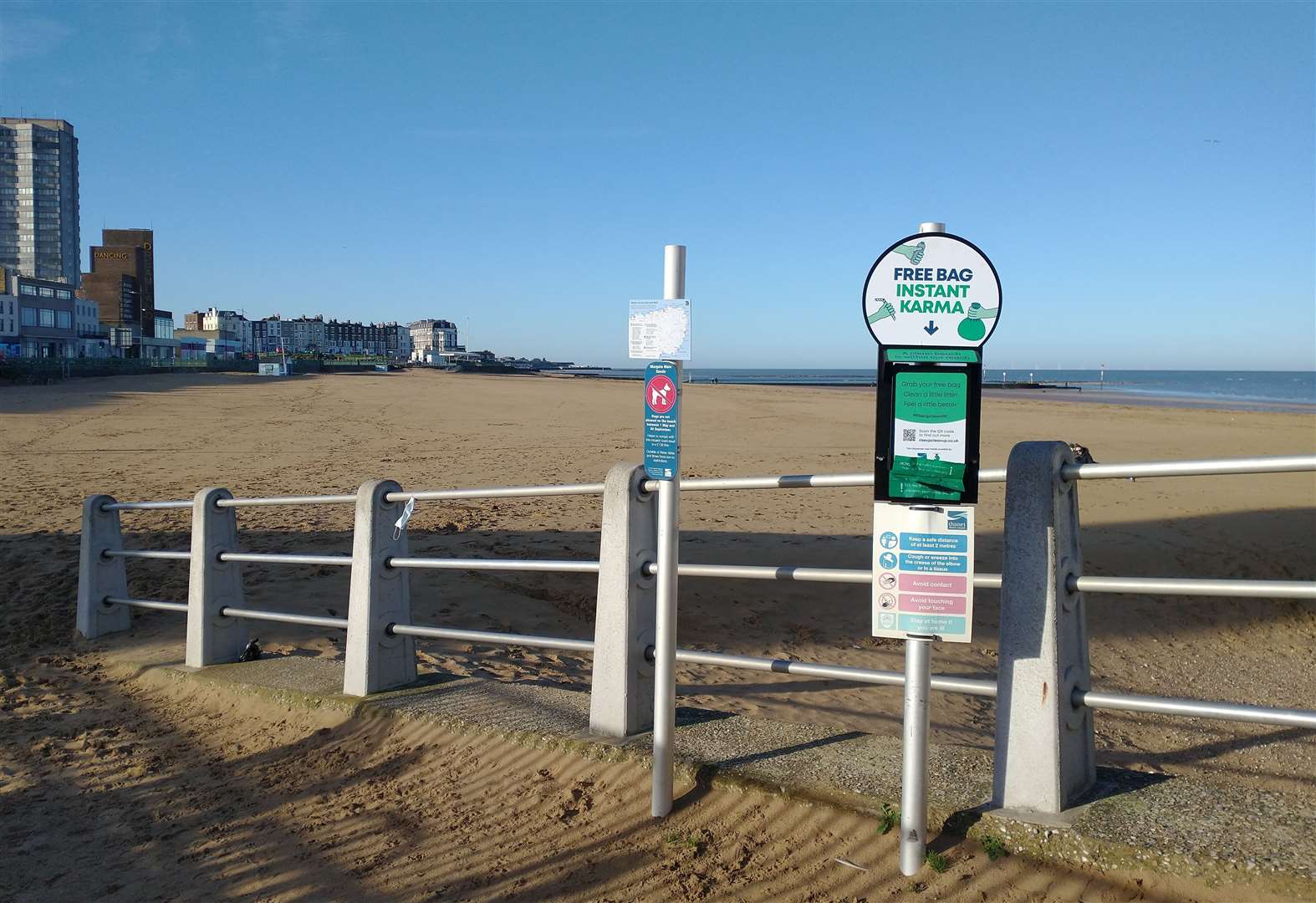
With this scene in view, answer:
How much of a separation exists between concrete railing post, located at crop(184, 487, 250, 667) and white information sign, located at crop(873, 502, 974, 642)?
4.73 m

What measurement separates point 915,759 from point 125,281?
17790 centimetres

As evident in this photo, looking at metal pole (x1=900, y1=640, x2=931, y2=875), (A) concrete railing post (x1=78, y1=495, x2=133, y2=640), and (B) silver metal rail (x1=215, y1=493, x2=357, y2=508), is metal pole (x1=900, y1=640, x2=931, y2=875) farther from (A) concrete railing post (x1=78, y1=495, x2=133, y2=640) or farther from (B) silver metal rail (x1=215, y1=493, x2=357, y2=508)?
(A) concrete railing post (x1=78, y1=495, x2=133, y2=640)

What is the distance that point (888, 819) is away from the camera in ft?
10.7

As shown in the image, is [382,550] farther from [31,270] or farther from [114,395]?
[31,270]

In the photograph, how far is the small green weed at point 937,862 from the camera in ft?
9.86

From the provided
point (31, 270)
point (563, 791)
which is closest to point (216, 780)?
point (563, 791)

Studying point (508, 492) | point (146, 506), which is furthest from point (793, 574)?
point (146, 506)

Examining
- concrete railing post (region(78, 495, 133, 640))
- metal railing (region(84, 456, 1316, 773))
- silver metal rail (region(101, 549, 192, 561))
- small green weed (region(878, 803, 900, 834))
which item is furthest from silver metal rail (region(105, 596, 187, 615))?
small green weed (region(878, 803, 900, 834))

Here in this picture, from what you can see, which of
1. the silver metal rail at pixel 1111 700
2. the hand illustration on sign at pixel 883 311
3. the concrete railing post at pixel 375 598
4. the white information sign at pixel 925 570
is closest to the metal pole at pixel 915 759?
the white information sign at pixel 925 570

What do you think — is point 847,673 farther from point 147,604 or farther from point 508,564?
point 147,604

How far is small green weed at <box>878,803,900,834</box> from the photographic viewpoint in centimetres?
323

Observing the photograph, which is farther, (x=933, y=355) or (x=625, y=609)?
(x=625, y=609)

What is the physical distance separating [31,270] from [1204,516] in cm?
21094

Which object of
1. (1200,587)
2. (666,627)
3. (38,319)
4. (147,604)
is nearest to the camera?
(1200,587)
